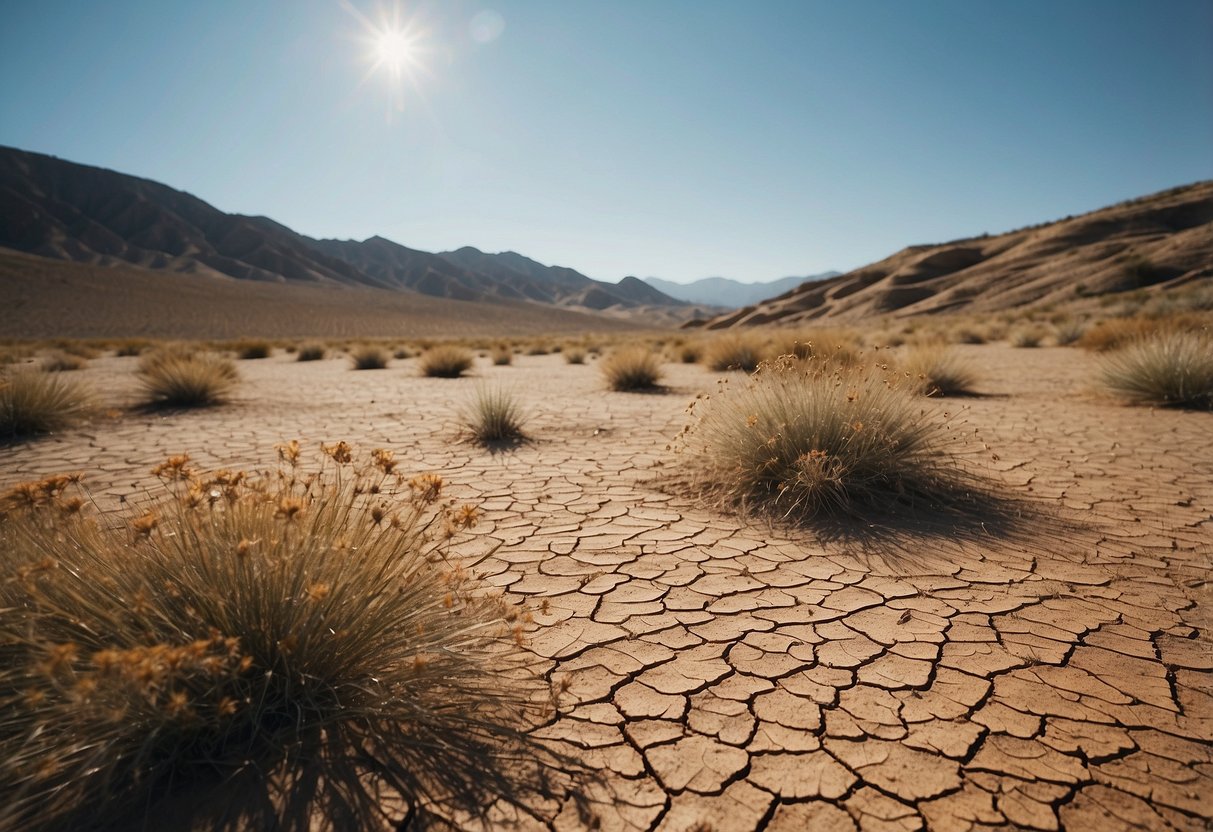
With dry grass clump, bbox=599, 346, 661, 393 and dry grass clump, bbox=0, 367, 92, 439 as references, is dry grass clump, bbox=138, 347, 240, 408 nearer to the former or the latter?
dry grass clump, bbox=0, 367, 92, 439

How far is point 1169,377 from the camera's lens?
21.8 ft

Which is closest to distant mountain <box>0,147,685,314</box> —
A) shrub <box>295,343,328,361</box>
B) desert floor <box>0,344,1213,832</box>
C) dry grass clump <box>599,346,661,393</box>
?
shrub <box>295,343,328,361</box>

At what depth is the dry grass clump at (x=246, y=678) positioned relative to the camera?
1.35 metres

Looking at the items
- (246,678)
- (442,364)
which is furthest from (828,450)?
(442,364)

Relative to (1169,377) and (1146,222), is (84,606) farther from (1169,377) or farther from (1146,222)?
(1146,222)

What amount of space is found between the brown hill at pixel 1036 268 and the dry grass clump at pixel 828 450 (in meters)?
31.4

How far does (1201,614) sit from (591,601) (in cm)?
255

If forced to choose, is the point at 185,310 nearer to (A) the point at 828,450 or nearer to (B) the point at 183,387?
(B) the point at 183,387

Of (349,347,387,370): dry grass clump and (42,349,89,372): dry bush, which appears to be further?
(349,347,387,370): dry grass clump

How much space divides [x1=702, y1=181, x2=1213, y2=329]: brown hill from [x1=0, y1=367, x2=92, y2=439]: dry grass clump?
36.4 meters

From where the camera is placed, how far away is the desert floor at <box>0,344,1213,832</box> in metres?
1.51

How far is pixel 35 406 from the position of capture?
621cm

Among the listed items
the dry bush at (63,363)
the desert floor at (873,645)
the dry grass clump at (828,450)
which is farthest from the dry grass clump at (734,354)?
the dry bush at (63,363)

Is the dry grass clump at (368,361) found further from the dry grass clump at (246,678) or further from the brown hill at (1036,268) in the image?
the brown hill at (1036,268)
